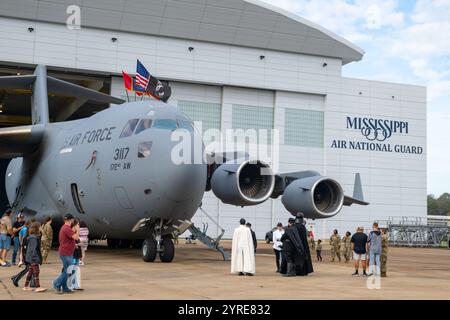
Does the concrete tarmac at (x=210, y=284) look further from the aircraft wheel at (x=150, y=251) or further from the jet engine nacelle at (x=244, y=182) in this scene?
the jet engine nacelle at (x=244, y=182)

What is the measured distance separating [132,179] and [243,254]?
3952 mm

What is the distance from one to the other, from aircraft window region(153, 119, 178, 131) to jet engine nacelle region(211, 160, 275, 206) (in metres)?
3.22

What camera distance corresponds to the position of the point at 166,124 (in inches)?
635

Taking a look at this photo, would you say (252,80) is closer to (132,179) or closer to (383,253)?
(132,179)

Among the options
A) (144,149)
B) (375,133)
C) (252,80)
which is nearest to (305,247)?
(144,149)

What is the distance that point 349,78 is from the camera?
44.2 metres

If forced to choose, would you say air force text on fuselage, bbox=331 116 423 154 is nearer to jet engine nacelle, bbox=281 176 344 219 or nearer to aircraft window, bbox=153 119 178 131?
jet engine nacelle, bbox=281 176 344 219

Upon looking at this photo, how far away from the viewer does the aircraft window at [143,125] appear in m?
16.2

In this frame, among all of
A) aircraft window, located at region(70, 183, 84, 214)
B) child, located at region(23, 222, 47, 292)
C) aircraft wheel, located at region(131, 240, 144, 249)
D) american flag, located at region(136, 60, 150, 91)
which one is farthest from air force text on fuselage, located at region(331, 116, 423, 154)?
child, located at region(23, 222, 47, 292)

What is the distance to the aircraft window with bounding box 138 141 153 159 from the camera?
15650mm

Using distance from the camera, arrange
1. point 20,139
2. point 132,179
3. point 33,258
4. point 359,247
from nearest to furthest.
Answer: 1. point 33,258
2. point 359,247
3. point 132,179
4. point 20,139
